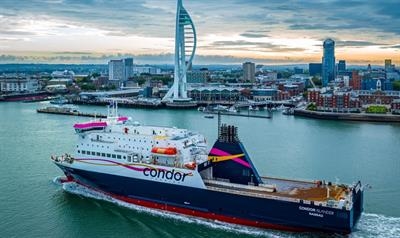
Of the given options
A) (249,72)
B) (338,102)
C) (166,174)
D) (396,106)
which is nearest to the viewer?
(166,174)

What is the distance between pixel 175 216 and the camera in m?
7.98

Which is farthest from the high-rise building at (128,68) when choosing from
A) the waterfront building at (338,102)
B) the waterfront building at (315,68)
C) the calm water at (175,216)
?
the calm water at (175,216)

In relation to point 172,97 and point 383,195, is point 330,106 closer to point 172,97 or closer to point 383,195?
point 172,97

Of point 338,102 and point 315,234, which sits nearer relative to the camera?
→ point 315,234

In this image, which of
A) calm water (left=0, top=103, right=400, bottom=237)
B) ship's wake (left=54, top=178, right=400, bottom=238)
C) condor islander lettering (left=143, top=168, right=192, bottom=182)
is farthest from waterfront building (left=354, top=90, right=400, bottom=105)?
condor islander lettering (left=143, top=168, right=192, bottom=182)

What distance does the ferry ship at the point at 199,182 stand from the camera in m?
7.19

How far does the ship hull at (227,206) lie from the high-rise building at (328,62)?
40051 millimetres

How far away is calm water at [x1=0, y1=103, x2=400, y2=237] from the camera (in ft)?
24.3

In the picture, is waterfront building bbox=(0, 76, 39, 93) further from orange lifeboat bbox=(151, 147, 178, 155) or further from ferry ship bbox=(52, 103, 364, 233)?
orange lifeboat bbox=(151, 147, 178, 155)

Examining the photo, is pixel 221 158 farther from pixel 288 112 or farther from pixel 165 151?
pixel 288 112

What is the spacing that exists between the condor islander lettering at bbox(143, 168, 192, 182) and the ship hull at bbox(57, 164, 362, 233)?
13cm

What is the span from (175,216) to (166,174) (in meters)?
0.70

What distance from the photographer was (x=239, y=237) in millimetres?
7184

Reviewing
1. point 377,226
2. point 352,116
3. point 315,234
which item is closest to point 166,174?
point 315,234
